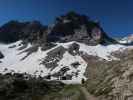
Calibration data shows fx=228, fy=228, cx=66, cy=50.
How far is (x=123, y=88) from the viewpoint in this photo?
160 ft

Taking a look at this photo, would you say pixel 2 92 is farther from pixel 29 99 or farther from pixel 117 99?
pixel 117 99

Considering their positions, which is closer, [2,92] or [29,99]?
[29,99]

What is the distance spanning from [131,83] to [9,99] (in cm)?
4884

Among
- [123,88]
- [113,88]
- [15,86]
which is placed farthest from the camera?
[15,86]

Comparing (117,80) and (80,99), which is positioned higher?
(117,80)

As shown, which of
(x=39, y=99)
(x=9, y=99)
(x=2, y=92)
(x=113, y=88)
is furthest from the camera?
(x=2, y=92)

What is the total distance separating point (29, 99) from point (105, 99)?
118ft

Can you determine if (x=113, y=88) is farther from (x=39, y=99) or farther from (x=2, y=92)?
(x=2, y=92)

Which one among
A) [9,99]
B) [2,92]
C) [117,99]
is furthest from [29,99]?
[117,99]

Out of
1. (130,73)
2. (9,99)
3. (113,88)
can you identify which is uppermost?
(130,73)

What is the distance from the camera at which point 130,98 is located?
43.0 meters

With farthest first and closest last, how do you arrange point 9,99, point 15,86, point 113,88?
1. point 15,86
2. point 9,99
3. point 113,88

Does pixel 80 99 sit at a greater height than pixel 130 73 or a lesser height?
lesser

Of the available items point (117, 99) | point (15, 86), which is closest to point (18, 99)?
point (15, 86)
